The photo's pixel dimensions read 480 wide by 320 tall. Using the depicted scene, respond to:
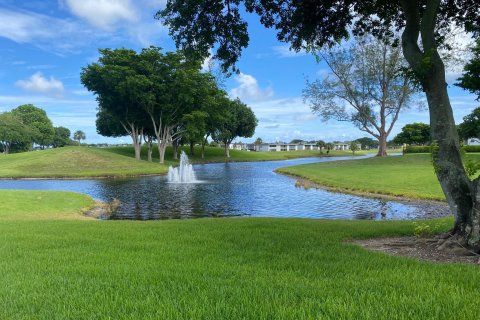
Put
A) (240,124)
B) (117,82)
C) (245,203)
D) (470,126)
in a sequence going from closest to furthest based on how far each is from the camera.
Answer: (245,203)
(470,126)
(117,82)
(240,124)

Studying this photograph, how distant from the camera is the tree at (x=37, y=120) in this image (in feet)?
357

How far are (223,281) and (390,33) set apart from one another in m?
10.6

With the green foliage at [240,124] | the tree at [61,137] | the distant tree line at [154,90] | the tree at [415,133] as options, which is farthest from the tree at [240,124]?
the tree at [61,137]

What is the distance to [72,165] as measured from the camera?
54531 millimetres

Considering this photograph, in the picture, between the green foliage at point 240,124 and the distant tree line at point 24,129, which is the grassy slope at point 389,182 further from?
the distant tree line at point 24,129

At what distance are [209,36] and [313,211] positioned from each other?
45.0 feet

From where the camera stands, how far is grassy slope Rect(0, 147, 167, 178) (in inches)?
1897

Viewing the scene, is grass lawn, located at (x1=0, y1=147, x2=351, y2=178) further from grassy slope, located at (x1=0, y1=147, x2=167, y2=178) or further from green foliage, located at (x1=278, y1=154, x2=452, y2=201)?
green foliage, located at (x1=278, y1=154, x2=452, y2=201)

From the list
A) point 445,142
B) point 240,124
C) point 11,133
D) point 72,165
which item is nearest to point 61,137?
point 11,133

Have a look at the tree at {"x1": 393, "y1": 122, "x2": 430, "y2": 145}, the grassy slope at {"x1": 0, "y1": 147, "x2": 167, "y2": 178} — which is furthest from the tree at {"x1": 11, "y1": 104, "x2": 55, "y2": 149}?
the tree at {"x1": 393, "y1": 122, "x2": 430, "y2": 145}

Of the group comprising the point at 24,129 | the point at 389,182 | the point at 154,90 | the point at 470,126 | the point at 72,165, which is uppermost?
the point at 154,90

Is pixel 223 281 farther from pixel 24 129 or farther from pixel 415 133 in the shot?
pixel 415 133

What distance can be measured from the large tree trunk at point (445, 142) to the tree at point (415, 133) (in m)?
113

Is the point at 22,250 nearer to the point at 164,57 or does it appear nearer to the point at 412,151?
the point at 164,57
